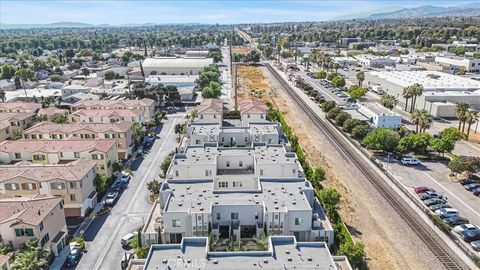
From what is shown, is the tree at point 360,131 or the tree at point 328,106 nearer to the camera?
the tree at point 360,131

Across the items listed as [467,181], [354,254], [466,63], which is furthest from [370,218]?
[466,63]

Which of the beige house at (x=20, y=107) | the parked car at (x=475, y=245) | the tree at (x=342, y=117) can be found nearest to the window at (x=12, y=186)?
the beige house at (x=20, y=107)

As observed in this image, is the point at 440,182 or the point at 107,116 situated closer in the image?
the point at 440,182

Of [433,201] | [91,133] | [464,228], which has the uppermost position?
[91,133]

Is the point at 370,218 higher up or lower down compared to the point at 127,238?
lower down

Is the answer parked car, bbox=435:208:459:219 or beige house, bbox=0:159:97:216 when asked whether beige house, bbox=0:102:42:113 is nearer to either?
beige house, bbox=0:159:97:216

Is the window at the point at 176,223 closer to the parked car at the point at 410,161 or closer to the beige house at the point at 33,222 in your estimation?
the beige house at the point at 33,222

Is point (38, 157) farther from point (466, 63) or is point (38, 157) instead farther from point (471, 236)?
point (466, 63)
